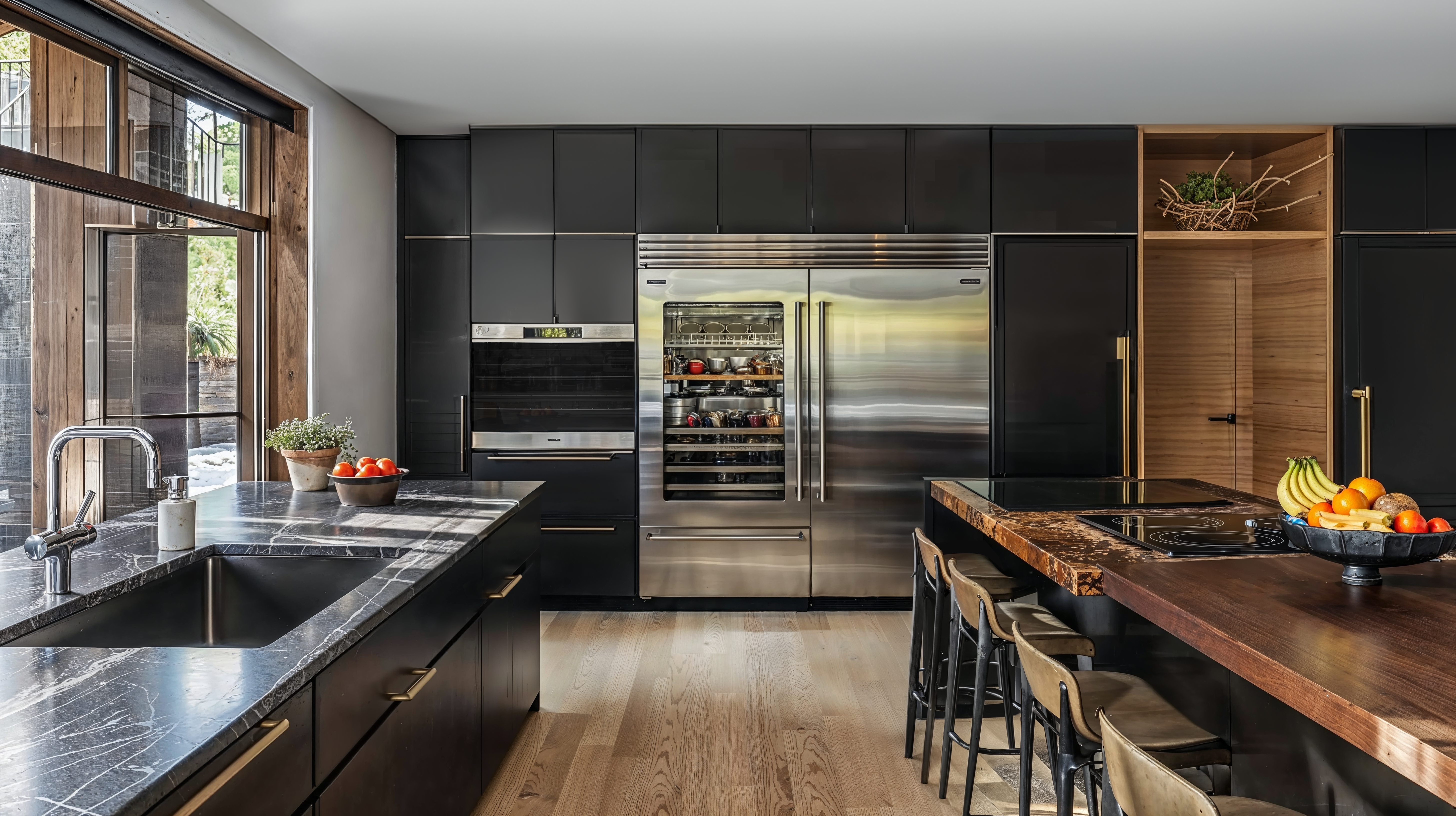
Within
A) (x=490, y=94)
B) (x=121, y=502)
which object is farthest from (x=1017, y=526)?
(x=490, y=94)

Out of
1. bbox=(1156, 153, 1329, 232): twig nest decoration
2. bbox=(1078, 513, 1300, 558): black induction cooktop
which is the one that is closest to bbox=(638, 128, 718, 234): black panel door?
bbox=(1156, 153, 1329, 232): twig nest decoration

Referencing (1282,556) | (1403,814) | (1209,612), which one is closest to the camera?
(1403,814)

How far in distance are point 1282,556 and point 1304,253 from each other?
3367 millimetres

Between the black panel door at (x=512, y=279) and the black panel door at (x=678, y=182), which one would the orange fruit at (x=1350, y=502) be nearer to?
the black panel door at (x=678, y=182)

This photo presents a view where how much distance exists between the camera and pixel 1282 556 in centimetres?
188

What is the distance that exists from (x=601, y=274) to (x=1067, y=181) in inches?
95.9

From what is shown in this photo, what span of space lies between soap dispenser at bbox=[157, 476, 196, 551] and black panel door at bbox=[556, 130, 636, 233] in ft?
8.90

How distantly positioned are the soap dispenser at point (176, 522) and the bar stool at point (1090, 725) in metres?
1.86

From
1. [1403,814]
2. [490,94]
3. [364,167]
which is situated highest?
[490,94]

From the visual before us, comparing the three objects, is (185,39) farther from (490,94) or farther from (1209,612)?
(1209,612)

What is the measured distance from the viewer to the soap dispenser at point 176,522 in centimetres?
194

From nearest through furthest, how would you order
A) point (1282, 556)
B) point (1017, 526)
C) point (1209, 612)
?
point (1209, 612), point (1282, 556), point (1017, 526)

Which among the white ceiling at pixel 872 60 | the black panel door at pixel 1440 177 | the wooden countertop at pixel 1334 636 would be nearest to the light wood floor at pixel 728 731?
the wooden countertop at pixel 1334 636

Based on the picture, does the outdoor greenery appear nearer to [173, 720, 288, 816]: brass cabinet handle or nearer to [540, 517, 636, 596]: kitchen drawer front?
[540, 517, 636, 596]: kitchen drawer front
